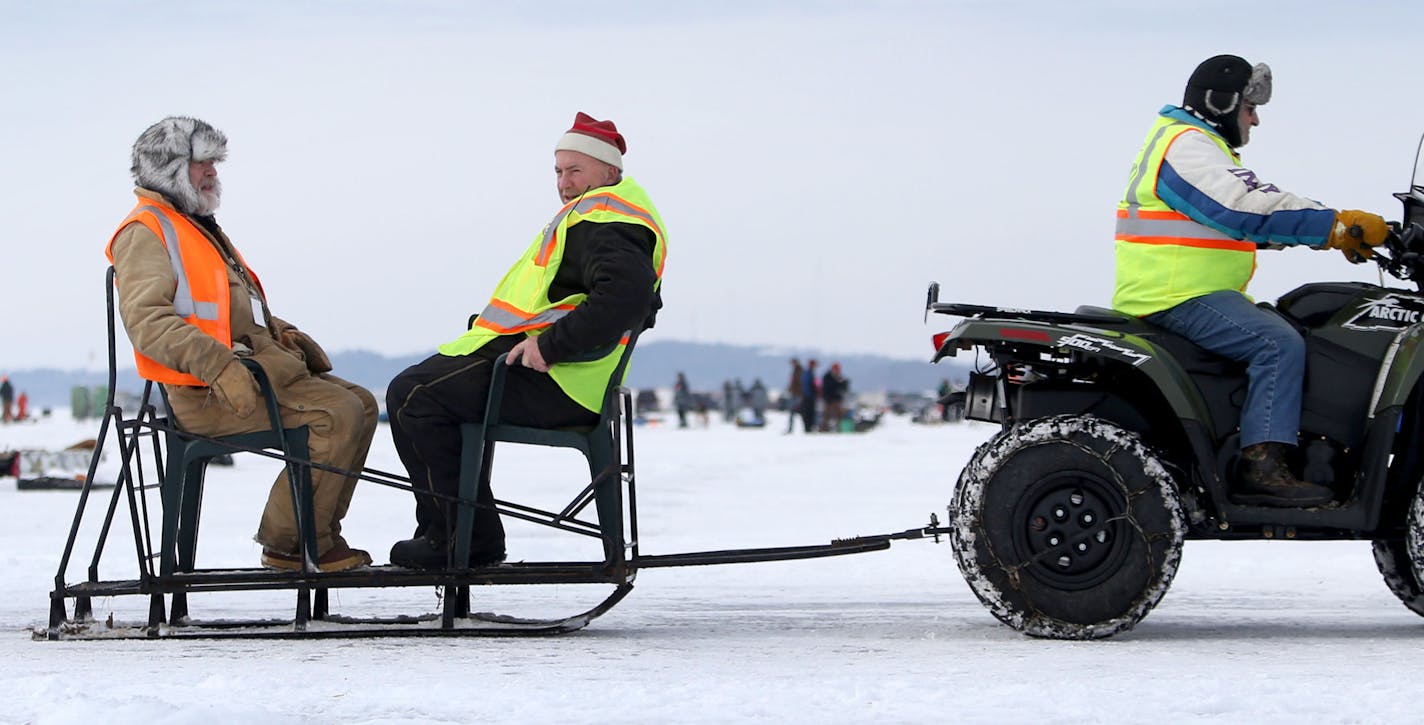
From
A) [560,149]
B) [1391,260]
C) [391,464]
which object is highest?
[560,149]

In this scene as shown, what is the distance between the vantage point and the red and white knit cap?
5.87 meters

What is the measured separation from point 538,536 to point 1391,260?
19.7ft

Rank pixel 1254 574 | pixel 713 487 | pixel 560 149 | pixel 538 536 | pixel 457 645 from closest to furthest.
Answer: pixel 457 645
pixel 560 149
pixel 1254 574
pixel 538 536
pixel 713 487

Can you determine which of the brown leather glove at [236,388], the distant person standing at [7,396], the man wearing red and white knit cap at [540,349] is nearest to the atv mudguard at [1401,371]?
the man wearing red and white knit cap at [540,349]

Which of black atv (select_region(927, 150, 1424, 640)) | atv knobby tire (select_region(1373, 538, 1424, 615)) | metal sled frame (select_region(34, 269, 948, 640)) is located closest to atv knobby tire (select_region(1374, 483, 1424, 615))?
atv knobby tire (select_region(1373, 538, 1424, 615))

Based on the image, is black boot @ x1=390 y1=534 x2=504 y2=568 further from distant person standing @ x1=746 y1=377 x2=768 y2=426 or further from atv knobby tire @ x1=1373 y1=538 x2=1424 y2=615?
distant person standing @ x1=746 y1=377 x2=768 y2=426

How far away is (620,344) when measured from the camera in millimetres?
5688

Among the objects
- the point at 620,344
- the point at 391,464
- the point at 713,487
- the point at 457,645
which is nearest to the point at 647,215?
the point at 620,344

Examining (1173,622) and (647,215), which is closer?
(647,215)

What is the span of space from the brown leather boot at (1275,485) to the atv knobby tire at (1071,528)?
29 centimetres

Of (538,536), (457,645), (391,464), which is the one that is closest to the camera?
(457,645)

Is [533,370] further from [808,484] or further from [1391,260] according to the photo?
[808,484]

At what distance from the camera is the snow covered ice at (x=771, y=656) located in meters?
4.08

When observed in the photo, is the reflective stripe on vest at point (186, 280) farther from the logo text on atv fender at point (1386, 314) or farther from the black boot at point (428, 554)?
the logo text on atv fender at point (1386, 314)
